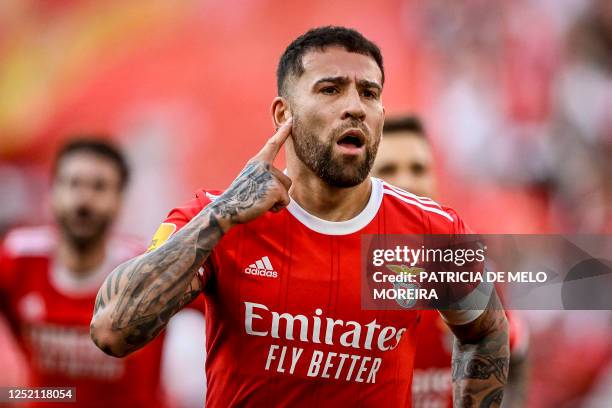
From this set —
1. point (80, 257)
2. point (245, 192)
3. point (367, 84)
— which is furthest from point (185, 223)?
point (80, 257)

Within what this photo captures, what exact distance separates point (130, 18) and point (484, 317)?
16.1ft

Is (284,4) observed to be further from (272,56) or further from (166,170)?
(166,170)

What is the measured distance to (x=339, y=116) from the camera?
2.71 metres

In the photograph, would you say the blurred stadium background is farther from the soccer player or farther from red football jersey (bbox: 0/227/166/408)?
the soccer player

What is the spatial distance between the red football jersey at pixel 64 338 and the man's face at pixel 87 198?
293 mm

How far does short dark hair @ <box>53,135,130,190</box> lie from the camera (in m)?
5.95

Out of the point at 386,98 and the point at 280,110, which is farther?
the point at 386,98

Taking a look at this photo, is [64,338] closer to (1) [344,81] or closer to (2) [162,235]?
(2) [162,235]

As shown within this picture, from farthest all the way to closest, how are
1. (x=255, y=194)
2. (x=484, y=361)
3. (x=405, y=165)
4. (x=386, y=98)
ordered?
(x=386, y=98)
(x=405, y=165)
(x=484, y=361)
(x=255, y=194)

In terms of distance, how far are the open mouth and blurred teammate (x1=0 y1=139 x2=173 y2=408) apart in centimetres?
280

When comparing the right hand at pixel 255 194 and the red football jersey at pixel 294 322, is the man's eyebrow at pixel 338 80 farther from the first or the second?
the red football jersey at pixel 294 322

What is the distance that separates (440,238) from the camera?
9.32 feet

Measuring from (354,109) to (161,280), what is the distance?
31.0 inches

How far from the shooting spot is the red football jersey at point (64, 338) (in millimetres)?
5254
